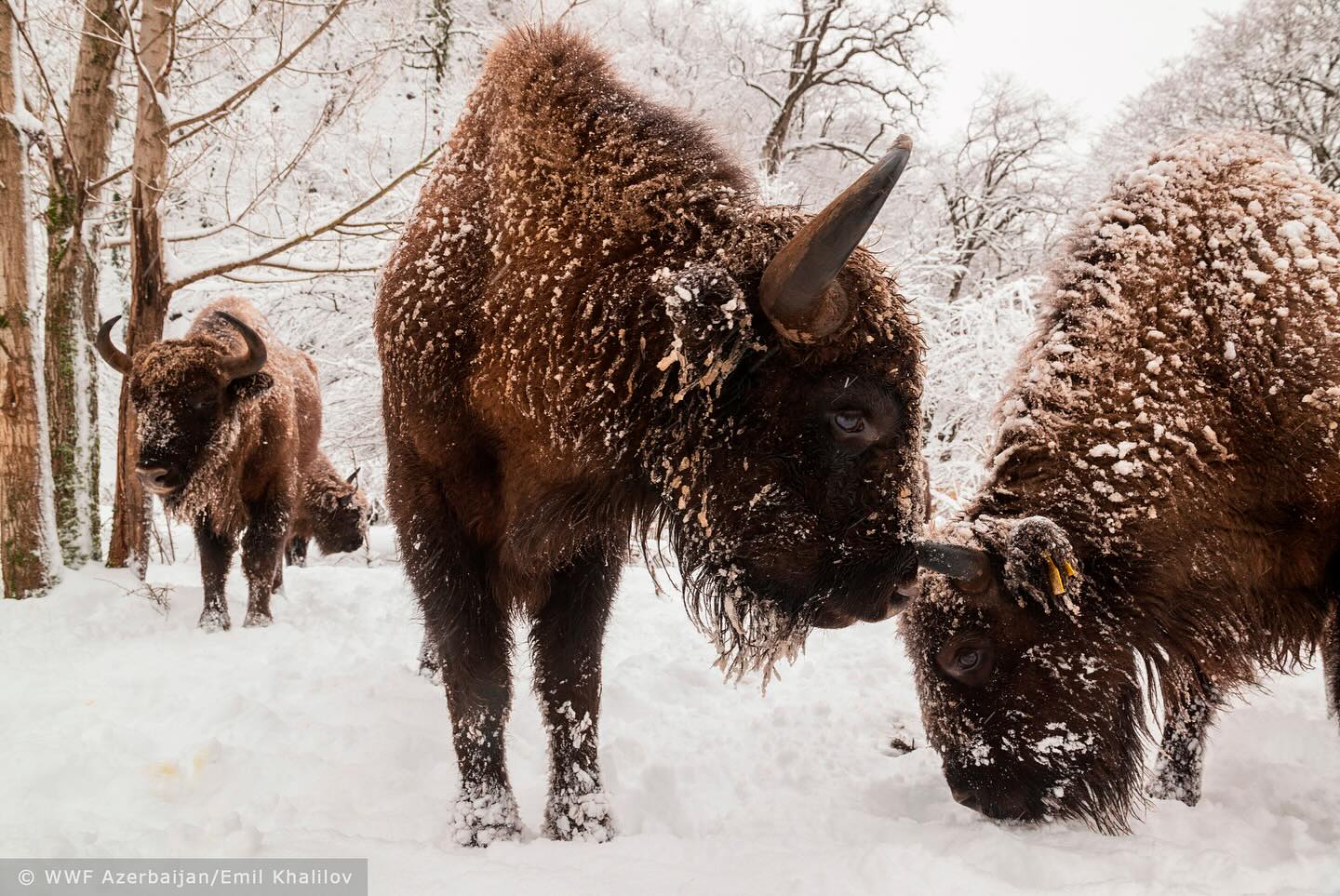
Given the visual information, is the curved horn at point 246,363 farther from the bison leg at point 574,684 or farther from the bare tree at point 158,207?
the bison leg at point 574,684

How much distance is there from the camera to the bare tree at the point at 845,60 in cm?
1673

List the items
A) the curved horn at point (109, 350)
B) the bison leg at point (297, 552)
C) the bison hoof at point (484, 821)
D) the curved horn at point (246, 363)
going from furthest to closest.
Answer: the bison leg at point (297, 552) < the curved horn at point (246, 363) < the curved horn at point (109, 350) < the bison hoof at point (484, 821)

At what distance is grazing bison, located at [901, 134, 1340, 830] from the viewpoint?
10.0 ft

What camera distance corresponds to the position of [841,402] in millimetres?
2420

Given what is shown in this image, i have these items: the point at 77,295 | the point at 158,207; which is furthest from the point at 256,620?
the point at 158,207

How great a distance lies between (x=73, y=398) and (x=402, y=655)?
332cm

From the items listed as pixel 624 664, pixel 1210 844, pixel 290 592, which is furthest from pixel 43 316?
pixel 1210 844

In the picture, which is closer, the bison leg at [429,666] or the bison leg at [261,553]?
the bison leg at [429,666]

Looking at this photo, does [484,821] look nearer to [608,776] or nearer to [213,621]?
[608,776]

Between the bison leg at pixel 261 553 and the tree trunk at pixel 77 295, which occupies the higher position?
the tree trunk at pixel 77 295

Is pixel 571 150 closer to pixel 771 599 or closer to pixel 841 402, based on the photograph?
pixel 841 402

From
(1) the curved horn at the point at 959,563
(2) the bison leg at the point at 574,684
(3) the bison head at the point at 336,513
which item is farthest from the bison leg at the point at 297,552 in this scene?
(1) the curved horn at the point at 959,563

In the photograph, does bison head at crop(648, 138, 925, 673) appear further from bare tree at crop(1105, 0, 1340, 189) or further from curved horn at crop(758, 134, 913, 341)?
bare tree at crop(1105, 0, 1340, 189)

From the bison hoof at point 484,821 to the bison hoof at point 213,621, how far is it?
12.4ft
